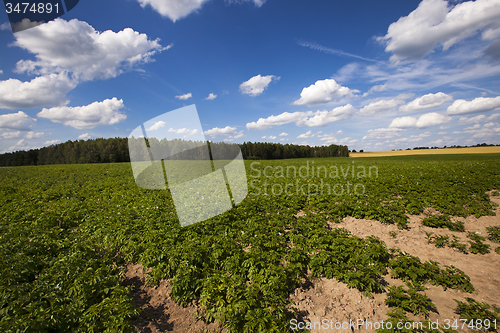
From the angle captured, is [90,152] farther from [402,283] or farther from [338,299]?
[402,283]

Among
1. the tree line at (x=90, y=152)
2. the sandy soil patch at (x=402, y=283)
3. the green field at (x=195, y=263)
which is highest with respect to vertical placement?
the tree line at (x=90, y=152)

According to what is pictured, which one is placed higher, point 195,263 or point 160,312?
point 195,263

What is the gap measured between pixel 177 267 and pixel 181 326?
1.29 meters

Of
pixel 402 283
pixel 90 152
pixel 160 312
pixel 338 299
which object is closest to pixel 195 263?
pixel 160 312

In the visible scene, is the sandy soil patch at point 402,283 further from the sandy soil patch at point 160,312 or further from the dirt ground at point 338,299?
the sandy soil patch at point 160,312

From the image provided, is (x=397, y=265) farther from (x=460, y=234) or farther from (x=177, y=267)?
(x=177, y=267)

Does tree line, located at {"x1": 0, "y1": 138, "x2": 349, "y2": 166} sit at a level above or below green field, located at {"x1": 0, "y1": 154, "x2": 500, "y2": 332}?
above

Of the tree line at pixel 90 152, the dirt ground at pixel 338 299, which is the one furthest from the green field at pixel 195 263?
the tree line at pixel 90 152

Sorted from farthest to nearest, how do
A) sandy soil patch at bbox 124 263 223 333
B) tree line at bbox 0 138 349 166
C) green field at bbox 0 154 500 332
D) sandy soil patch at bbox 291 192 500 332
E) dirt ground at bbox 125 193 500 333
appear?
tree line at bbox 0 138 349 166 < sandy soil patch at bbox 291 192 500 332 < dirt ground at bbox 125 193 500 333 < sandy soil patch at bbox 124 263 223 333 < green field at bbox 0 154 500 332

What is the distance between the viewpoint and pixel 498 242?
732 cm

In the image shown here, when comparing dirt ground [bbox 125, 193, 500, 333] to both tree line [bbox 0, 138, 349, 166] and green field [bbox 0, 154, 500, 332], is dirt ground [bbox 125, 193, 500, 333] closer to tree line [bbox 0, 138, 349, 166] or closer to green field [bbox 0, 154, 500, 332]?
green field [bbox 0, 154, 500, 332]

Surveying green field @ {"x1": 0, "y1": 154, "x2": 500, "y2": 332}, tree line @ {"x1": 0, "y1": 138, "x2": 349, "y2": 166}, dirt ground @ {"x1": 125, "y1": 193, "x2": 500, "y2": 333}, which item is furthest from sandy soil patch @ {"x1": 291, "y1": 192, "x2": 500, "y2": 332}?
tree line @ {"x1": 0, "y1": 138, "x2": 349, "y2": 166}

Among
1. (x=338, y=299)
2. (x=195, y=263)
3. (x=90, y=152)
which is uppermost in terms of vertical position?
(x=90, y=152)

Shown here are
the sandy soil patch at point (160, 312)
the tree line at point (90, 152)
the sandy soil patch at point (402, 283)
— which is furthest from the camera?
the tree line at point (90, 152)
